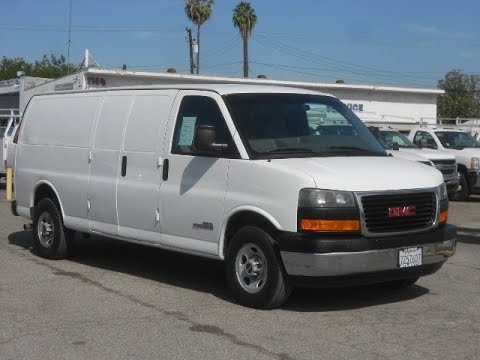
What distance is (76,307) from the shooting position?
7.11 m

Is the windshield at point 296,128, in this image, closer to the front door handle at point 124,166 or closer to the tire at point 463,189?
the front door handle at point 124,166

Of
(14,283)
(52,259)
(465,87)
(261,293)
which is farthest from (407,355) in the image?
(465,87)

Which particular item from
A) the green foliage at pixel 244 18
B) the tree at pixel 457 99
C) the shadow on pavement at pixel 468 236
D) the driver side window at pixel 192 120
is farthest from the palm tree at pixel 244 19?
the driver side window at pixel 192 120

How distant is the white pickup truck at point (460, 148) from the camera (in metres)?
19.8

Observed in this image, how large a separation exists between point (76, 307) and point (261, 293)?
1.77 m

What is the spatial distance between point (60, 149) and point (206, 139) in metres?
3.07

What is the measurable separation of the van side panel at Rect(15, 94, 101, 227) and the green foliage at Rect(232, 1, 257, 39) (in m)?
47.4

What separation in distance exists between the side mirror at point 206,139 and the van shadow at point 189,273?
152cm

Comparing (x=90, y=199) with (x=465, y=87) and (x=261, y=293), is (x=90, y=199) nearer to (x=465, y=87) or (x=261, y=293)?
(x=261, y=293)

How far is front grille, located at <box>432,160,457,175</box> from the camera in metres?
17.8

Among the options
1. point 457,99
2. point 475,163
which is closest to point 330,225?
point 475,163

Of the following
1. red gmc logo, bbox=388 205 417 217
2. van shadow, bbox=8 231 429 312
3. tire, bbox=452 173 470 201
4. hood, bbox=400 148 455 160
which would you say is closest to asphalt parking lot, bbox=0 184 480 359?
van shadow, bbox=8 231 429 312

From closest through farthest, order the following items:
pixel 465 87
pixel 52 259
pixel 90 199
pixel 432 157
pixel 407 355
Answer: pixel 407 355 → pixel 90 199 → pixel 52 259 → pixel 432 157 → pixel 465 87

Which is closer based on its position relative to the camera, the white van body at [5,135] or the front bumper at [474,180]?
the front bumper at [474,180]
